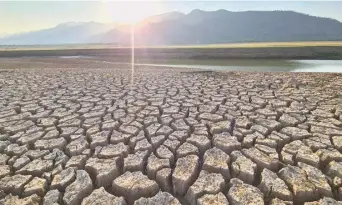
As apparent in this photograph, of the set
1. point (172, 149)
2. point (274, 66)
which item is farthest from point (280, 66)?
point (172, 149)

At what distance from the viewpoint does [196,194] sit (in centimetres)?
206

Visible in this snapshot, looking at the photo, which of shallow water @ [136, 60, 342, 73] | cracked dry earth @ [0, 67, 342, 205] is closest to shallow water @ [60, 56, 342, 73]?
shallow water @ [136, 60, 342, 73]

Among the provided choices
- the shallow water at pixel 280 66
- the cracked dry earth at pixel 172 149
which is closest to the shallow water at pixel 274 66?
the shallow water at pixel 280 66

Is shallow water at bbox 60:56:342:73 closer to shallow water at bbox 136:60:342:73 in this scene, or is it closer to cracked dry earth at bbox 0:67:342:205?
shallow water at bbox 136:60:342:73

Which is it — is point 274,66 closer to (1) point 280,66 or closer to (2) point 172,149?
(1) point 280,66

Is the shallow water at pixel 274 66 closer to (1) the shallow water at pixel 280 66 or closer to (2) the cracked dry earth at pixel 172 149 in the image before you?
(1) the shallow water at pixel 280 66

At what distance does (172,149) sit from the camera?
2.78 metres

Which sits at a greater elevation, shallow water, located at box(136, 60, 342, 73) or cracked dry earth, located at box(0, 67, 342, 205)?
shallow water, located at box(136, 60, 342, 73)

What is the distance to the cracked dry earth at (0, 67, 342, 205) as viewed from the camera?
6.94ft

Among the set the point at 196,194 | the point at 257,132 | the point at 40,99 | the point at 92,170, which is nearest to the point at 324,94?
the point at 257,132

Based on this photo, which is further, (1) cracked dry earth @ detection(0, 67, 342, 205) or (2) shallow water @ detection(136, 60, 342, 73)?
(2) shallow water @ detection(136, 60, 342, 73)

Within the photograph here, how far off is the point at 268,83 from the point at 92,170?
4886mm

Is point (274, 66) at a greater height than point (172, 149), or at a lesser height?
greater

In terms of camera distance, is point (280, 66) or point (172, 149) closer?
point (172, 149)
